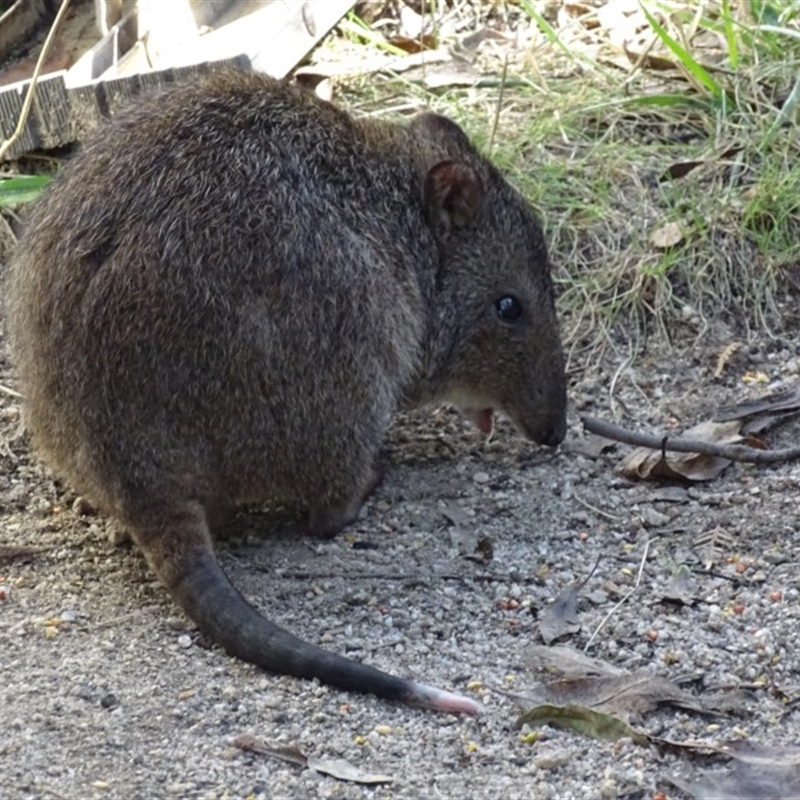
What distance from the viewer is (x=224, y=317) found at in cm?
497

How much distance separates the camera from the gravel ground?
4.14 metres

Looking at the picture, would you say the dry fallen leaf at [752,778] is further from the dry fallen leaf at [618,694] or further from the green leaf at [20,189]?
the green leaf at [20,189]

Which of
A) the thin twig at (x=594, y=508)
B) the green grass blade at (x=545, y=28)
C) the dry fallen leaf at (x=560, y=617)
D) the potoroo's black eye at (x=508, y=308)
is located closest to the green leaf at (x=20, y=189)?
the potoroo's black eye at (x=508, y=308)

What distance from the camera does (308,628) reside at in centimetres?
491

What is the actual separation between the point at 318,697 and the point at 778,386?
8.69 ft

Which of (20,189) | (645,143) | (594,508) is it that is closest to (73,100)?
(20,189)

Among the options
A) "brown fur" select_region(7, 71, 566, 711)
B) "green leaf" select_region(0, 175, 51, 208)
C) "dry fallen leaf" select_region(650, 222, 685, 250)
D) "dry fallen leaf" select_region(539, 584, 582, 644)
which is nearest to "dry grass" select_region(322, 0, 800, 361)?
"dry fallen leaf" select_region(650, 222, 685, 250)

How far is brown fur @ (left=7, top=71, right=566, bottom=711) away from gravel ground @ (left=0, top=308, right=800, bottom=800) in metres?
0.20

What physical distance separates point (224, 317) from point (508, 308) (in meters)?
1.34

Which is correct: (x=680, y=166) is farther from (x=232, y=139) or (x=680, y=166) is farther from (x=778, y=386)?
(x=232, y=139)

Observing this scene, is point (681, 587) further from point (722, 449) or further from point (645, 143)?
point (645, 143)

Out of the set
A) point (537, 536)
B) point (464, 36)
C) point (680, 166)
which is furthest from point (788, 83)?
point (537, 536)

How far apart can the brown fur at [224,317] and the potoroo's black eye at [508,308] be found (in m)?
0.31

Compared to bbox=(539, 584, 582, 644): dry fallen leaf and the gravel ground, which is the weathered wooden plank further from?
bbox=(539, 584, 582, 644): dry fallen leaf
